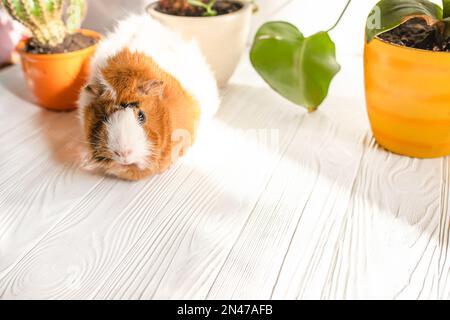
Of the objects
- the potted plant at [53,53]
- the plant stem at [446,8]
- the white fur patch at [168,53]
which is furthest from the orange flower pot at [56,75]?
the plant stem at [446,8]

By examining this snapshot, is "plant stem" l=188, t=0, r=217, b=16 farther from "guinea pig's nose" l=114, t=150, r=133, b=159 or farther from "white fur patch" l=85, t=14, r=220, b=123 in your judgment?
"guinea pig's nose" l=114, t=150, r=133, b=159

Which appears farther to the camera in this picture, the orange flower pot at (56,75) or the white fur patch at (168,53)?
the orange flower pot at (56,75)

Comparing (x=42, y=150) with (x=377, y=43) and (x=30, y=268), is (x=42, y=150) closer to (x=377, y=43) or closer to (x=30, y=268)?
(x=30, y=268)

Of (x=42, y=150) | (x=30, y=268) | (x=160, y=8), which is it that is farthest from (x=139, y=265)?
(x=160, y=8)

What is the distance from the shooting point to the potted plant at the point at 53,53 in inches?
44.1

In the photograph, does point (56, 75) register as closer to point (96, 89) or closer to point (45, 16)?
point (45, 16)

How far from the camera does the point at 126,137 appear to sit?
0.85m

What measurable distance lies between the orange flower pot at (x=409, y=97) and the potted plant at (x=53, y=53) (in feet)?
2.46

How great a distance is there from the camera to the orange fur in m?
0.88

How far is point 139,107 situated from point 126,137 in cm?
7

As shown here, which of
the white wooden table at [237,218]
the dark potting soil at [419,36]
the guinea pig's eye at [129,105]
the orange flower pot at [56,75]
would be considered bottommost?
the white wooden table at [237,218]

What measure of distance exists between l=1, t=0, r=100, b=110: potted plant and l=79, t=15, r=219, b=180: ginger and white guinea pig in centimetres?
16

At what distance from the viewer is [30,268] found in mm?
751

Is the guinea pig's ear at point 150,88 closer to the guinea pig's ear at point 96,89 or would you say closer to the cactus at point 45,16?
the guinea pig's ear at point 96,89
